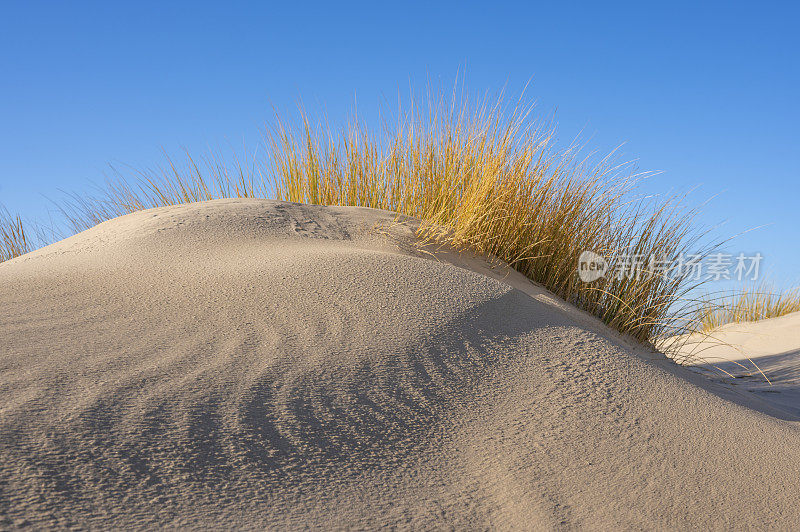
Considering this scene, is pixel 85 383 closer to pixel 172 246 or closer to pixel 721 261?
pixel 172 246

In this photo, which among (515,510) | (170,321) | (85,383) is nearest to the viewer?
(515,510)

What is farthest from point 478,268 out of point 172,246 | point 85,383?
point 85,383

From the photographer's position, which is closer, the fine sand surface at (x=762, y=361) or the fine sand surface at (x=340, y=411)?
the fine sand surface at (x=340, y=411)

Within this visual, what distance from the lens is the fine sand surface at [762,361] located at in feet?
10.7

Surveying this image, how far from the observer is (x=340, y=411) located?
1524 millimetres

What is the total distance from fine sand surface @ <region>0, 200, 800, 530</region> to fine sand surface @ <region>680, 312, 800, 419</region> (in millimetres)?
1251

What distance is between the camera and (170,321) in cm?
186

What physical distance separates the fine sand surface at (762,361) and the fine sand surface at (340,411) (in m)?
1.25

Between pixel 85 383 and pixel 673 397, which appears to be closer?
pixel 85 383

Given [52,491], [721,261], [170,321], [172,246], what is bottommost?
[52,491]

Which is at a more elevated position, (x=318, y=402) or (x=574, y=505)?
(x=318, y=402)

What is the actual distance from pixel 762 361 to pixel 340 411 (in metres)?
4.19

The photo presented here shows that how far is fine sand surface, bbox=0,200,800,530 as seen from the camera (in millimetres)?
1207

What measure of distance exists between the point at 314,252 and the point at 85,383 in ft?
3.86
